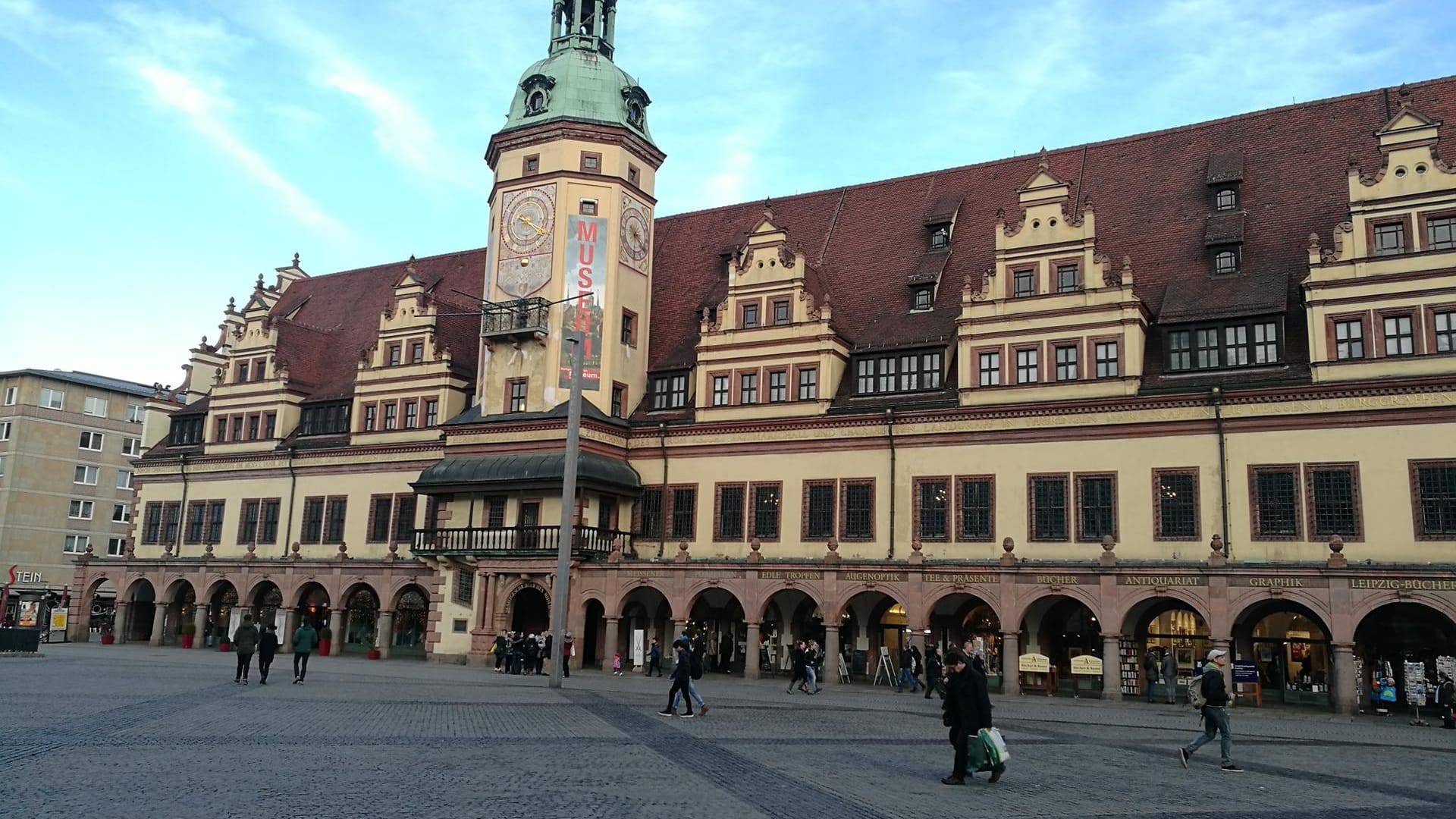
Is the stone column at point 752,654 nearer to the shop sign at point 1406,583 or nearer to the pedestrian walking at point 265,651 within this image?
the pedestrian walking at point 265,651

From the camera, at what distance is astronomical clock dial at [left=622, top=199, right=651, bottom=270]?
2051 inches

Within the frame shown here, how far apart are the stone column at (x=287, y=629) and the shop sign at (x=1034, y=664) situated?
113 feet

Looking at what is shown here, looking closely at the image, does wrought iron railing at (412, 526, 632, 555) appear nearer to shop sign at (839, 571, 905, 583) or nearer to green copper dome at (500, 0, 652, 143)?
shop sign at (839, 571, 905, 583)

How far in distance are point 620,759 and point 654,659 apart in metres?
25.4

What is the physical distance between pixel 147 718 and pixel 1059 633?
2863 cm

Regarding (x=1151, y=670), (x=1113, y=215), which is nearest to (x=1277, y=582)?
(x=1151, y=670)

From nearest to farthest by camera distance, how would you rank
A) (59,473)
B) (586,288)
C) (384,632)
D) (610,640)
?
(610,640) < (586,288) < (384,632) < (59,473)

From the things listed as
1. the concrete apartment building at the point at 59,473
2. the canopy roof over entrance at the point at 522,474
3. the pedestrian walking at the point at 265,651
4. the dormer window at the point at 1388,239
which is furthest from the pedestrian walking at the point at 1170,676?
the concrete apartment building at the point at 59,473

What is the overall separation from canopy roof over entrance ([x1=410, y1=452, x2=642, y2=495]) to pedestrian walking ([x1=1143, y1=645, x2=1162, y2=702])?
20.9 meters

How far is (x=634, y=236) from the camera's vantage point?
5278 cm

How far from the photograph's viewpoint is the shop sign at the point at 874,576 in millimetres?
40000

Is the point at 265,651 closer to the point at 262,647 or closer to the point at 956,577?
the point at 262,647

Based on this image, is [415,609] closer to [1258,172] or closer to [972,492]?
[972,492]

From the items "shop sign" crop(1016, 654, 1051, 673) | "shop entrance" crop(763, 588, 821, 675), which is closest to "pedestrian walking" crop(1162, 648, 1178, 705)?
"shop sign" crop(1016, 654, 1051, 673)
